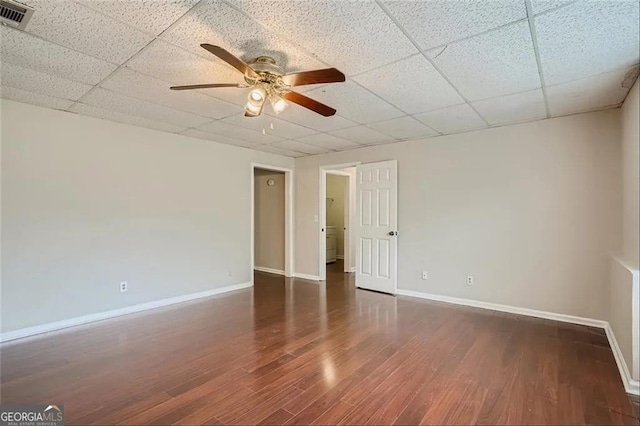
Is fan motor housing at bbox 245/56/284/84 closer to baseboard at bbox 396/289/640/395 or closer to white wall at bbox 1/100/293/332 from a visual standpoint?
white wall at bbox 1/100/293/332

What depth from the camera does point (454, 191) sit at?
4488 mm

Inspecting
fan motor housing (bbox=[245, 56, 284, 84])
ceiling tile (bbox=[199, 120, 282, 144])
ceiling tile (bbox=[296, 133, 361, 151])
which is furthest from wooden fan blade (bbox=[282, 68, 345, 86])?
ceiling tile (bbox=[296, 133, 361, 151])

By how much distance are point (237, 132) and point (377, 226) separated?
2.63 meters

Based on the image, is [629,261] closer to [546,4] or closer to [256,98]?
[546,4]

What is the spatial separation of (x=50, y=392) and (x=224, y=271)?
2967mm

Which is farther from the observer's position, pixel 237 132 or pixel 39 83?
pixel 237 132

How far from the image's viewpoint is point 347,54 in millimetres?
2270

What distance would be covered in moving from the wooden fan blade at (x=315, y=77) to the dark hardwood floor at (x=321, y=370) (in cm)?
219

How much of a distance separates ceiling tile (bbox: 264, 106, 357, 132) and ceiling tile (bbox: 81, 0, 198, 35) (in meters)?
1.55

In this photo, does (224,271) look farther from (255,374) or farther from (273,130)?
(255,374)

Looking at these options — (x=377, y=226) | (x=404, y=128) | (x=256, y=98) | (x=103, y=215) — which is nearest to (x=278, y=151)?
(x=377, y=226)

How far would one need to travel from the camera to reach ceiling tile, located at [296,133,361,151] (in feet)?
15.4

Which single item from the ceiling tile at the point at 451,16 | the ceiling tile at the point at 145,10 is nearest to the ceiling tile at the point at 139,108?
the ceiling tile at the point at 145,10

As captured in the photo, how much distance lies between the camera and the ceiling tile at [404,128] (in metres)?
3.90
